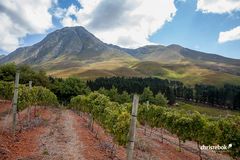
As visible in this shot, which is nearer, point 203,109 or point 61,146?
point 61,146

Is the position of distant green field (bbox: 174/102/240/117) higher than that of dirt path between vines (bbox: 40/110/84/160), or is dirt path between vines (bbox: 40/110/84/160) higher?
dirt path between vines (bbox: 40/110/84/160)

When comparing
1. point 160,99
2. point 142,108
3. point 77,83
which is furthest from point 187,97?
point 142,108

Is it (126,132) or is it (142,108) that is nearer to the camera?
(126,132)

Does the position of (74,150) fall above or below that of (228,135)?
below

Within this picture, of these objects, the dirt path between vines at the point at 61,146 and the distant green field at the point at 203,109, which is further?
the distant green field at the point at 203,109

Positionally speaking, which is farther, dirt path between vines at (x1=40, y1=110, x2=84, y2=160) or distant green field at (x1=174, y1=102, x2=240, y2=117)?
distant green field at (x1=174, y1=102, x2=240, y2=117)

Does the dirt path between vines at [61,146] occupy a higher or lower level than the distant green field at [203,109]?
higher

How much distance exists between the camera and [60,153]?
25.6 meters

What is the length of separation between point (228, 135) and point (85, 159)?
14135 mm

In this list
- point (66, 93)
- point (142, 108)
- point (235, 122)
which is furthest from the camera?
point (66, 93)

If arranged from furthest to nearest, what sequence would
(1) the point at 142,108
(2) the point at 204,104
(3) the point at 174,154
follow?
1. (2) the point at 204,104
2. (1) the point at 142,108
3. (3) the point at 174,154

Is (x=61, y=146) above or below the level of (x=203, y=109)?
above

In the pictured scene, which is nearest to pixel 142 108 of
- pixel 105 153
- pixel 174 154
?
pixel 174 154

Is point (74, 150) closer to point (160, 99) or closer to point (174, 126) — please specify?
point (174, 126)
